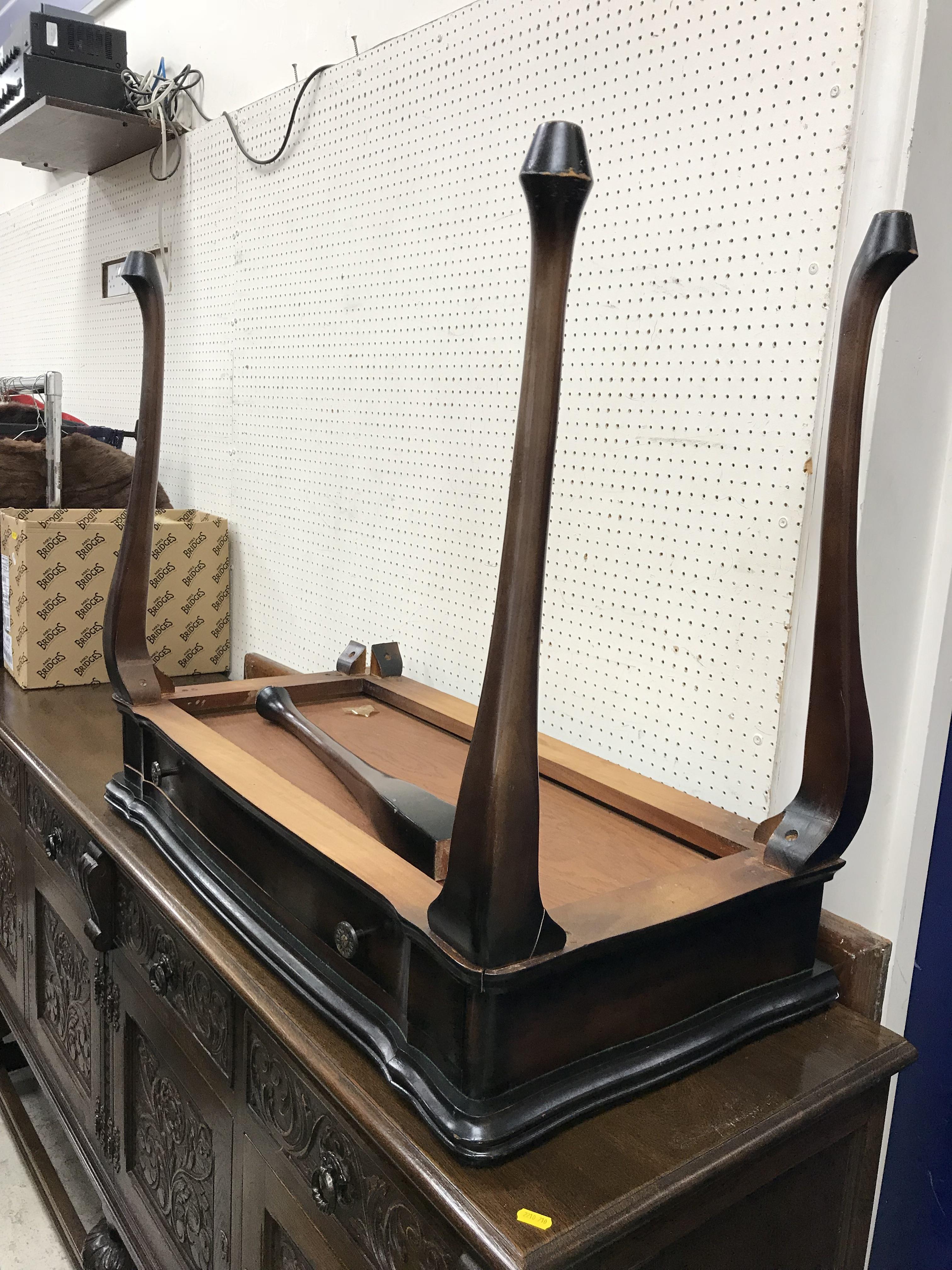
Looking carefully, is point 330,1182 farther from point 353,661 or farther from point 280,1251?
point 353,661

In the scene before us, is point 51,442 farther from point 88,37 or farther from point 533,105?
A: point 533,105

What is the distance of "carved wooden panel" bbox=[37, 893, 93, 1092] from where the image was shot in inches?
57.6

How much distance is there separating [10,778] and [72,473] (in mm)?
711

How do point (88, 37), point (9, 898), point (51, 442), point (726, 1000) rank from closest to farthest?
1. point (726, 1000)
2. point (9, 898)
3. point (51, 442)
4. point (88, 37)

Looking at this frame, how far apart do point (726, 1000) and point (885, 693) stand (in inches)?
16.6

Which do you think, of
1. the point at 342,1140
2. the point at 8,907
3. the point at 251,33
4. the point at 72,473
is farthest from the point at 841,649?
the point at 251,33

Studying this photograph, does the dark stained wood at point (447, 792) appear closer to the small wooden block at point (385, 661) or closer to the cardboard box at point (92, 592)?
the small wooden block at point (385, 661)

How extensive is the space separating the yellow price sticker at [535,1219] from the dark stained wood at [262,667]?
1.34 m

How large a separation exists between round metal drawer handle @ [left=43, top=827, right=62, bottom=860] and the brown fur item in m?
0.81

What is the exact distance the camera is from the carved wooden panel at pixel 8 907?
5.81ft

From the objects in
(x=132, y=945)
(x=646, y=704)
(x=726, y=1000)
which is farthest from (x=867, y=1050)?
(x=132, y=945)

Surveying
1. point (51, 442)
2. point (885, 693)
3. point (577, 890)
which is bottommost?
point (577, 890)

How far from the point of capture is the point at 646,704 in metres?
1.20

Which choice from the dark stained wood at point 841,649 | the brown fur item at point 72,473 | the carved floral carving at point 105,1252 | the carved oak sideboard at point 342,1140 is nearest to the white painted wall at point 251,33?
the brown fur item at point 72,473
